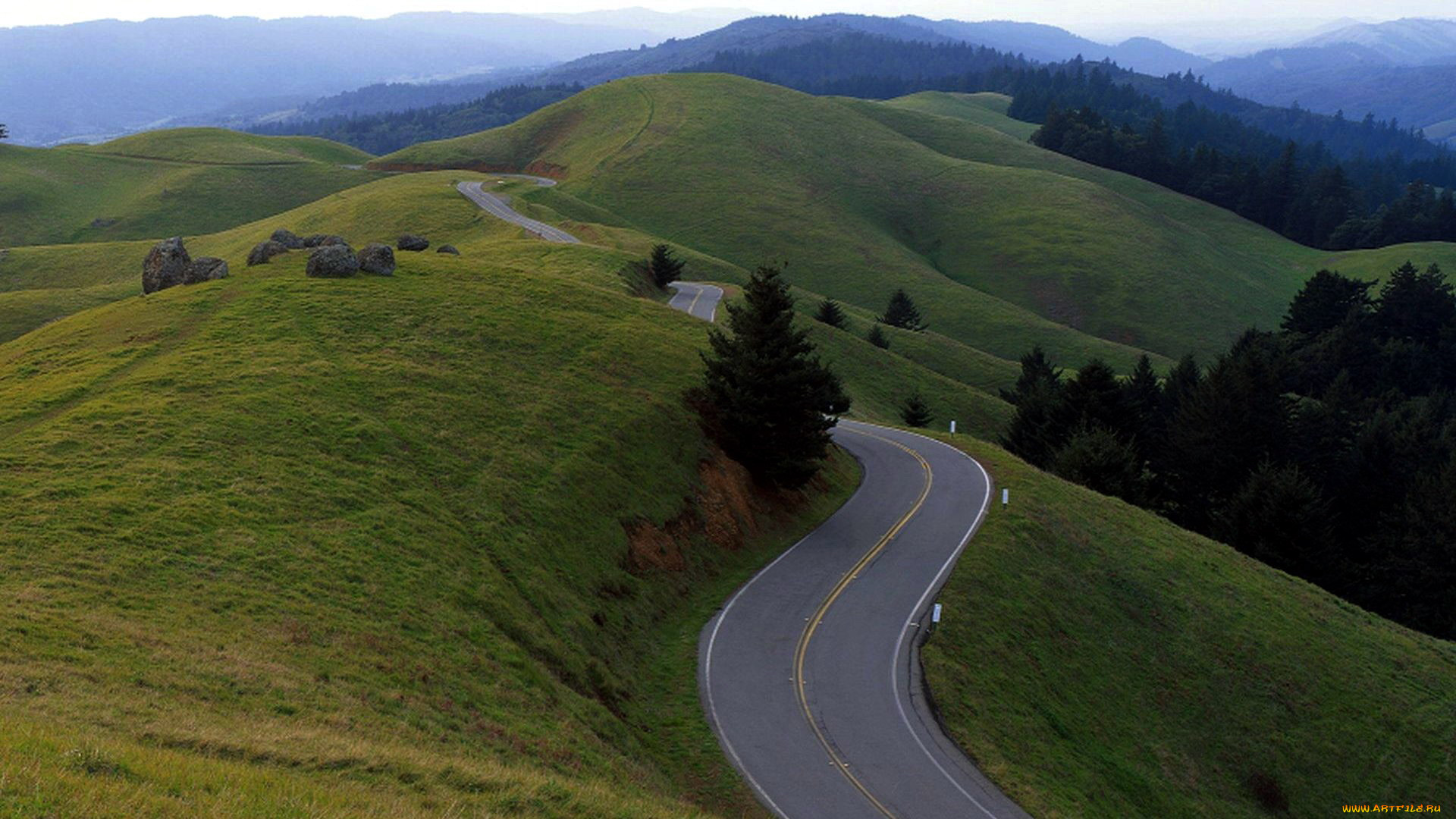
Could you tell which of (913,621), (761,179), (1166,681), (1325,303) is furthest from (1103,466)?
(761,179)

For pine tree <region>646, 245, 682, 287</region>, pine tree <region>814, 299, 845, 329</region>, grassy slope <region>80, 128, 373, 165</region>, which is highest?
grassy slope <region>80, 128, 373, 165</region>

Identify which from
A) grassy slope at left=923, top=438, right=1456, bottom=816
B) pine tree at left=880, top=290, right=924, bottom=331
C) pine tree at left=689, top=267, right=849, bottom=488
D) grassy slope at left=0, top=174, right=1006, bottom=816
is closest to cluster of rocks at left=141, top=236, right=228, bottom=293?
grassy slope at left=0, top=174, right=1006, bottom=816

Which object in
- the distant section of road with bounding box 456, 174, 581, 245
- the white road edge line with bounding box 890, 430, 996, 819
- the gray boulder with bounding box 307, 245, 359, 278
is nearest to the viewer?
the white road edge line with bounding box 890, 430, 996, 819

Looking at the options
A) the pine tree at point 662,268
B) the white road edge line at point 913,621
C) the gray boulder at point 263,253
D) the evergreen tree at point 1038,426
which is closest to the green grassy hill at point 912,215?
the pine tree at point 662,268

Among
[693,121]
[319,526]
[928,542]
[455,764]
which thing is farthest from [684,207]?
[455,764]

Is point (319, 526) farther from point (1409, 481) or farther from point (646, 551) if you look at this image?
point (1409, 481)

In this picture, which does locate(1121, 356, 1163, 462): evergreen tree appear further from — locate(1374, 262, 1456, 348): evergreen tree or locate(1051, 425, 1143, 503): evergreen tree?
locate(1374, 262, 1456, 348): evergreen tree

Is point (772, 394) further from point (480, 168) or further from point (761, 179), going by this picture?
point (480, 168)
